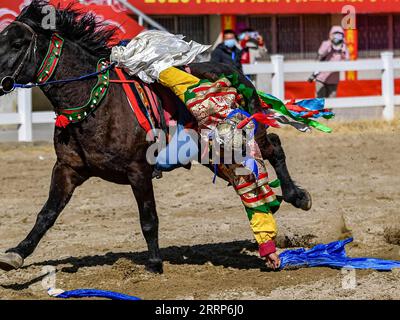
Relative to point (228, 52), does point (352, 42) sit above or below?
below

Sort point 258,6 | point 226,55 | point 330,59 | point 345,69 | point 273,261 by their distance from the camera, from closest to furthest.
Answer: point 273,261, point 226,55, point 345,69, point 330,59, point 258,6

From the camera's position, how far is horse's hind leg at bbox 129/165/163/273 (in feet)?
21.2

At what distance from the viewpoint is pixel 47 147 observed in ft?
45.9

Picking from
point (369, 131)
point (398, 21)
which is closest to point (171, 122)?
point (369, 131)

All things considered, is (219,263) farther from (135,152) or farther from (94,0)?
(94,0)

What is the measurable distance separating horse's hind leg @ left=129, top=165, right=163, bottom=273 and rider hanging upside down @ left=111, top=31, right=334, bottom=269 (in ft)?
1.70

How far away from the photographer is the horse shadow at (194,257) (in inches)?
277

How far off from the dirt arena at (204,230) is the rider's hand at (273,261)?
0.23 feet

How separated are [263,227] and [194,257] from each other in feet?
3.67

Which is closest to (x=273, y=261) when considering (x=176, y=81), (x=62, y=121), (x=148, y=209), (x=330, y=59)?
(x=148, y=209)

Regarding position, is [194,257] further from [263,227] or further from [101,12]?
[101,12]

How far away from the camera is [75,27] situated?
6.61 m

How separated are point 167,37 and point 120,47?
0.38 meters

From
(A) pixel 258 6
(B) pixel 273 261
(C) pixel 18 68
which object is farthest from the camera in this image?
(A) pixel 258 6
